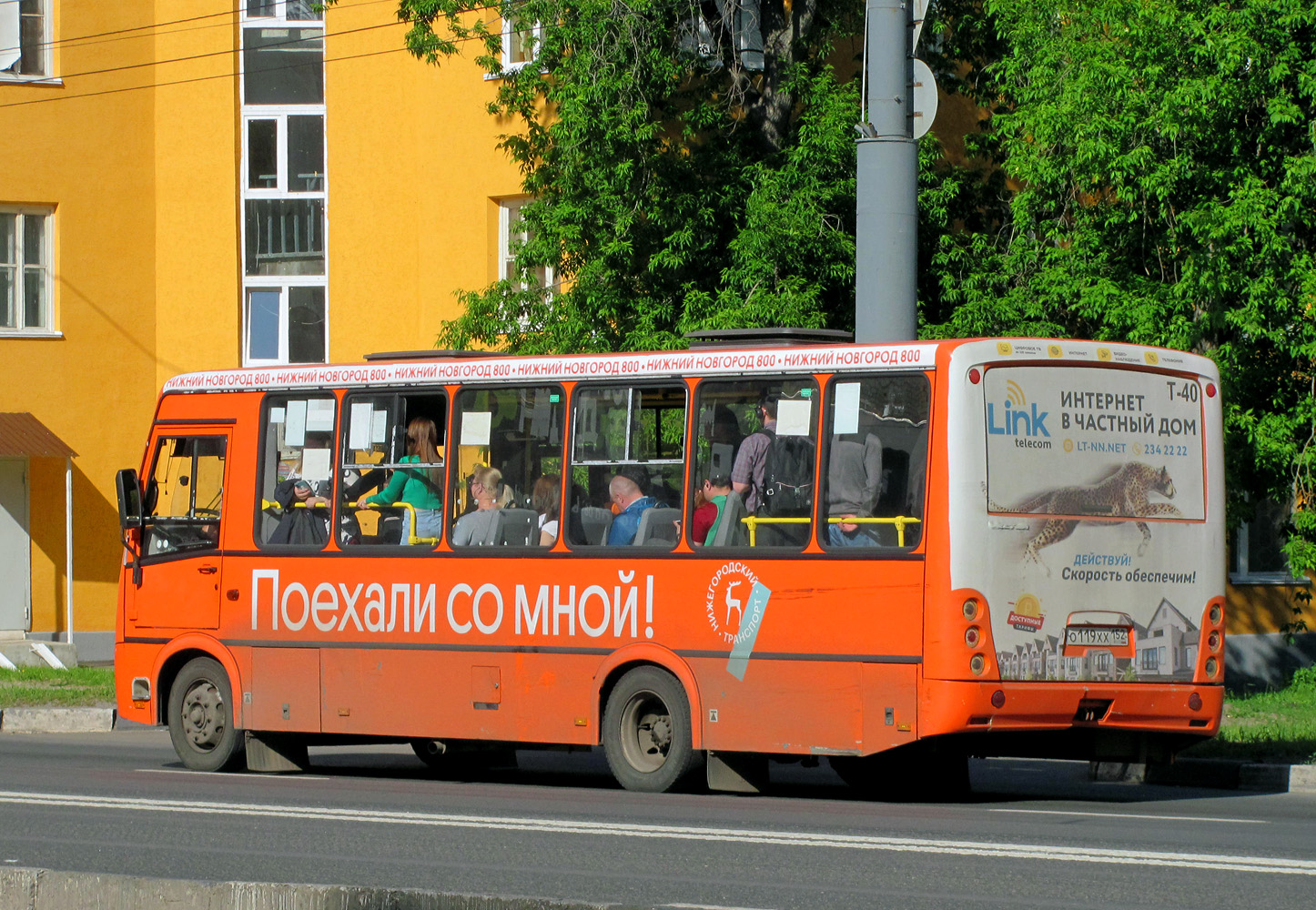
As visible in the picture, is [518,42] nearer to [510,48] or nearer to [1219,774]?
[510,48]

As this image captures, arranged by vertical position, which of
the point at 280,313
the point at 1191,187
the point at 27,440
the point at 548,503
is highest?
the point at 280,313

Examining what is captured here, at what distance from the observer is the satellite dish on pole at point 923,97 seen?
627 inches

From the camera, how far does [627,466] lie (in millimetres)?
12453

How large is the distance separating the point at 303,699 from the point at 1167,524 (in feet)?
19.6

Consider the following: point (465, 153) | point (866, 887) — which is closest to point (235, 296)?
point (465, 153)

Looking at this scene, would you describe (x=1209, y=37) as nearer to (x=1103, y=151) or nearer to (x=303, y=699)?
(x=1103, y=151)

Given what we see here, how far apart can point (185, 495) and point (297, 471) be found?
1.14m

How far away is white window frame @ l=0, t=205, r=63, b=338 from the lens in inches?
1131

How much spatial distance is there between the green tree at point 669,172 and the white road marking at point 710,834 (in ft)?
31.0

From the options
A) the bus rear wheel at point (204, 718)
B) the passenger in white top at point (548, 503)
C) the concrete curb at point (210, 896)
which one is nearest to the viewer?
the concrete curb at point (210, 896)

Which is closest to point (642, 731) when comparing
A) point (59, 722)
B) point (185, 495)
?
point (185, 495)

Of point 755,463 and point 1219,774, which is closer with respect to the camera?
point 755,463

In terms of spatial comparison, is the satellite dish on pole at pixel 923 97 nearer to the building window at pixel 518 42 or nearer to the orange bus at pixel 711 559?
the orange bus at pixel 711 559

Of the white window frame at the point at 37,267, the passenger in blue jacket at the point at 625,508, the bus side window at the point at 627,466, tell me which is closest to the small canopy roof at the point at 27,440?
the white window frame at the point at 37,267
